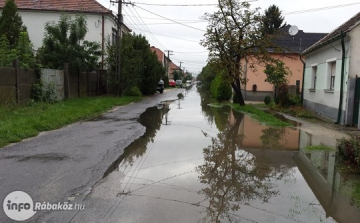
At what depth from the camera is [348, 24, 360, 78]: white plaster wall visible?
13344 mm

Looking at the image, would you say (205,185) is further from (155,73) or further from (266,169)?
(155,73)

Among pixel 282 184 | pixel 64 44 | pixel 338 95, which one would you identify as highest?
pixel 64 44

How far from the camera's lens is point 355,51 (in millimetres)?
13398

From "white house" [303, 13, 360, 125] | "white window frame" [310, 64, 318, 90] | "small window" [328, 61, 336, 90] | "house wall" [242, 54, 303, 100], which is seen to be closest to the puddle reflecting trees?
"white house" [303, 13, 360, 125]

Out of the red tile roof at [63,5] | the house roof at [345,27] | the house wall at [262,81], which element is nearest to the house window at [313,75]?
the house roof at [345,27]

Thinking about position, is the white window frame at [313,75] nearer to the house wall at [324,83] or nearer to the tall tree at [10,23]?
the house wall at [324,83]

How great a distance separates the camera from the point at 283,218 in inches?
175

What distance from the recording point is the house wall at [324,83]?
14.7 m

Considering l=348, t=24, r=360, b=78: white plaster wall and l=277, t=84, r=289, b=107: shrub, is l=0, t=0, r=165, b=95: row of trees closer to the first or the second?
l=277, t=84, r=289, b=107: shrub

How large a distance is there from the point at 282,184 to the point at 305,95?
16.4 meters

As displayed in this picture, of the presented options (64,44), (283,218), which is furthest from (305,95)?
(283,218)

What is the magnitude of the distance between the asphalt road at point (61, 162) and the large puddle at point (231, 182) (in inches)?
18.8

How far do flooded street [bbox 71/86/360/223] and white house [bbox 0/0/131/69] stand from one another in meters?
22.4

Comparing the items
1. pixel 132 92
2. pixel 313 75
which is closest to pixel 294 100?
pixel 313 75
